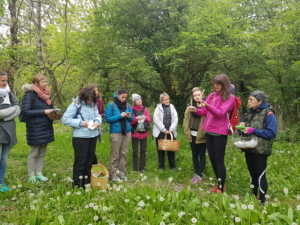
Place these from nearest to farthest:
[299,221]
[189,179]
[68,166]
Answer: [299,221], [189,179], [68,166]

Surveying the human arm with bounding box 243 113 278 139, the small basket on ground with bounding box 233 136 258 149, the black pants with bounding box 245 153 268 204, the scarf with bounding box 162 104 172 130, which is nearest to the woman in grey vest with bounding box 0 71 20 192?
the scarf with bounding box 162 104 172 130

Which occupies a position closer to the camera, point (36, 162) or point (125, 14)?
point (36, 162)

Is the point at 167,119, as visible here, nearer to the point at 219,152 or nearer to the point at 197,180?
the point at 197,180

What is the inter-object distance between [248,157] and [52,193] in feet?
10.3

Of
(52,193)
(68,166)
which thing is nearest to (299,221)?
(52,193)

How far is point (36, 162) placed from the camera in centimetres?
475

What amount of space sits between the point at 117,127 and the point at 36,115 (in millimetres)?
1564

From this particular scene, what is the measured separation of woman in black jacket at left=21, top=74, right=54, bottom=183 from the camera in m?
4.31

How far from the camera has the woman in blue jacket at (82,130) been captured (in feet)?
13.0

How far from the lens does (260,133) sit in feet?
11.6

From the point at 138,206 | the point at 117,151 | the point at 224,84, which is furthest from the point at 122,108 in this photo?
the point at 138,206

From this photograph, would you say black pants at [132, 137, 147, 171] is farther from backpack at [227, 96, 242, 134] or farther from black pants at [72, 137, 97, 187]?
backpack at [227, 96, 242, 134]

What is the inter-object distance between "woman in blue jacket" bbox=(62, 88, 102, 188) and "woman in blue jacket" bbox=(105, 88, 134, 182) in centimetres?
77

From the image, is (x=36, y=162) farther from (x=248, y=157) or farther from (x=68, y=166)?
(x=248, y=157)
